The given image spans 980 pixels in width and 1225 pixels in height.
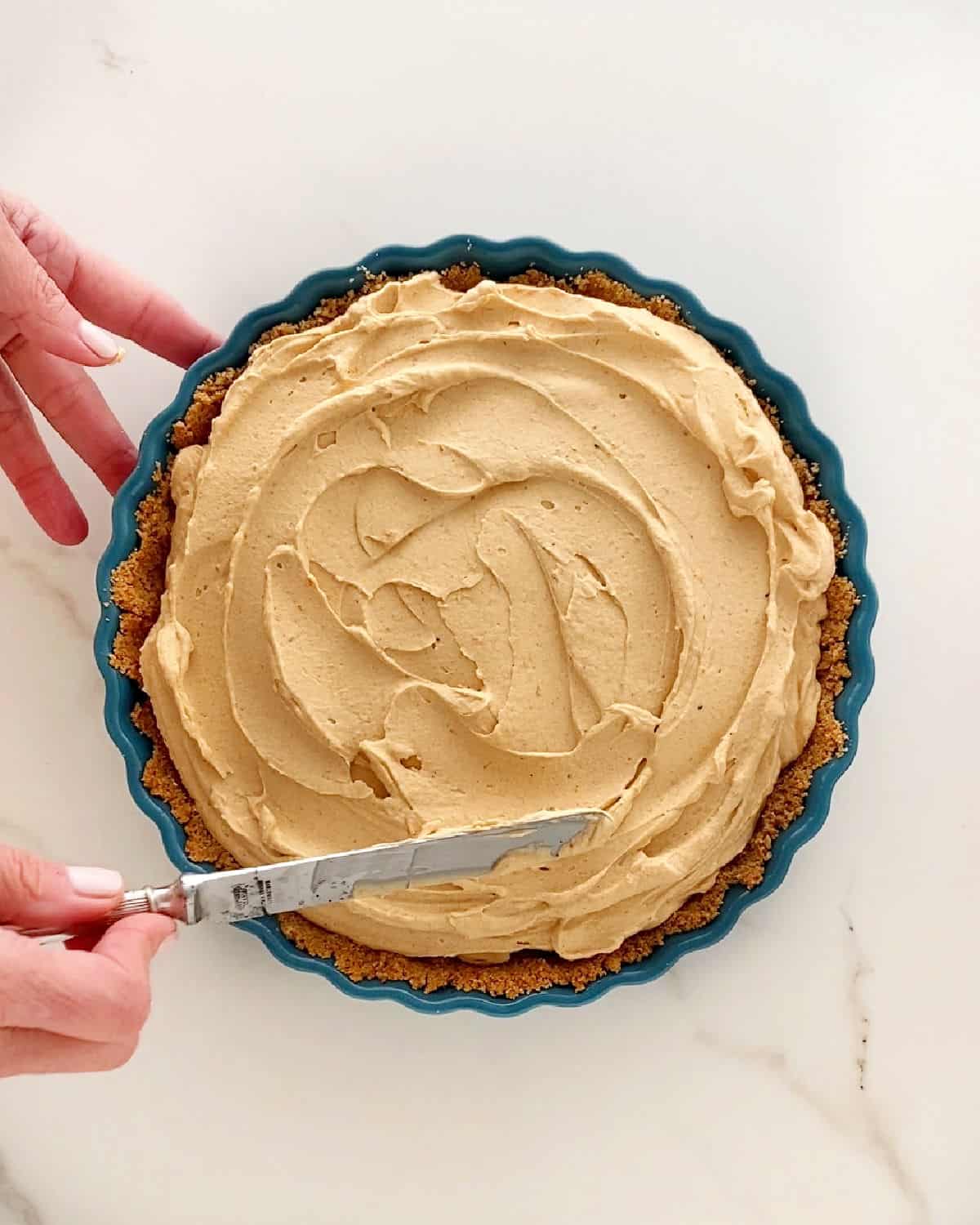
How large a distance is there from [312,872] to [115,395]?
128 centimetres

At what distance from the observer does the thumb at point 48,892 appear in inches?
75.5

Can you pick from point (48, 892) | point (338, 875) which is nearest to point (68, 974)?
point (48, 892)

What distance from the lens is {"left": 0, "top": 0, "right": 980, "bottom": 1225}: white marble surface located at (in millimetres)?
2762

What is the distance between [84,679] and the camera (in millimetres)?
2754

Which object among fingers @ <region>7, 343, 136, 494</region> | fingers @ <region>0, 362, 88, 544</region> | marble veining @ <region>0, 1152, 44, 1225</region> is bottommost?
marble veining @ <region>0, 1152, 44, 1225</region>

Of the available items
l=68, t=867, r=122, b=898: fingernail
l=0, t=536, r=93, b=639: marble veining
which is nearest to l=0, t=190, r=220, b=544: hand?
l=0, t=536, r=93, b=639: marble veining

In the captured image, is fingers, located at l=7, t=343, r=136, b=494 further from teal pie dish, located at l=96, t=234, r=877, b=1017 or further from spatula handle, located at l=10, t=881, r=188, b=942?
spatula handle, located at l=10, t=881, r=188, b=942

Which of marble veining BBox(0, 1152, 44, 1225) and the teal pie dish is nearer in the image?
the teal pie dish

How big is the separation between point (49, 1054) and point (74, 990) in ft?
0.57

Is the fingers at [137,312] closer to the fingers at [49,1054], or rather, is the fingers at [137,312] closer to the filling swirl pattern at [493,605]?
the filling swirl pattern at [493,605]

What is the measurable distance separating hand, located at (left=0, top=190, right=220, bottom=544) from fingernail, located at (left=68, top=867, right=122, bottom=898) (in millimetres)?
947

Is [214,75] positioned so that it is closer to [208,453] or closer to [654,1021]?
[208,453]

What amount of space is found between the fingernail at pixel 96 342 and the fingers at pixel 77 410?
0.27 metres

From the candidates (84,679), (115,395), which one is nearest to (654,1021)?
(84,679)
